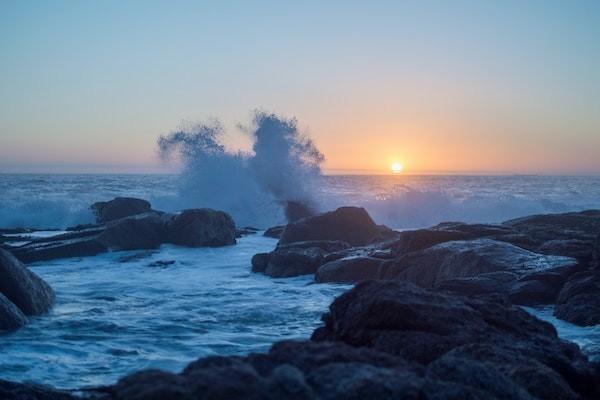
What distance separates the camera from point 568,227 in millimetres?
12906

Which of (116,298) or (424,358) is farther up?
(424,358)

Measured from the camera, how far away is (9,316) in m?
7.33

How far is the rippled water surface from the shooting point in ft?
19.5

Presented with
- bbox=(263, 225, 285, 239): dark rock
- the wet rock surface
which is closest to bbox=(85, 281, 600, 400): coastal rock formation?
the wet rock surface

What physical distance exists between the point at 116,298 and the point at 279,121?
18.6 metres

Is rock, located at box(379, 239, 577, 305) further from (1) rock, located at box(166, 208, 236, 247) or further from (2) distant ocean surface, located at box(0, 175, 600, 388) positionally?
(1) rock, located at box(166, 208, 236, 247)

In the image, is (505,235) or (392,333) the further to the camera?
(505,235)

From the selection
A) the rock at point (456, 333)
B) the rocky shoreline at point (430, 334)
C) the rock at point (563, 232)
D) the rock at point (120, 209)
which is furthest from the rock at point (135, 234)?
the rock at point (456, 333)

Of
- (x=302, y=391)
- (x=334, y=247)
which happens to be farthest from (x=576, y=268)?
(x=302, y=391)

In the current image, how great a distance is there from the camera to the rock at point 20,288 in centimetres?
806

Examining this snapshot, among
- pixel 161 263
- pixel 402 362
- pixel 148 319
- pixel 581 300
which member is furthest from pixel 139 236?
pixel 402 362

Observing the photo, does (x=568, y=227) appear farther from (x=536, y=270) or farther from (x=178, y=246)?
(x=178, y=246)

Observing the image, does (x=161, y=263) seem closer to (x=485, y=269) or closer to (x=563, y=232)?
(x=485, y=269)

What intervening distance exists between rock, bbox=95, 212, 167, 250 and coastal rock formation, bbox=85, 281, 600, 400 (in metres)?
10.4
